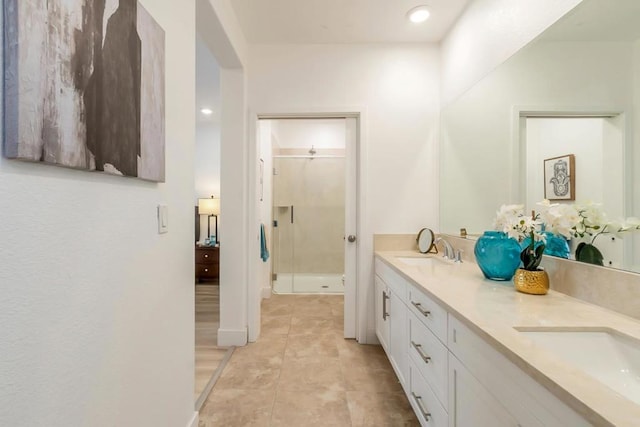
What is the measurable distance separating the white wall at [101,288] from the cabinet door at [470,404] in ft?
3.73

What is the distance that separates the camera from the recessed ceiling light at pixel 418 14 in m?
2.08

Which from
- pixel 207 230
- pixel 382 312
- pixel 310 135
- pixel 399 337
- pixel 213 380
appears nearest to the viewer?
pixel 399 337

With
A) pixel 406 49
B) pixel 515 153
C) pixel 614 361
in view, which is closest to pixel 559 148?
pixel 515 153

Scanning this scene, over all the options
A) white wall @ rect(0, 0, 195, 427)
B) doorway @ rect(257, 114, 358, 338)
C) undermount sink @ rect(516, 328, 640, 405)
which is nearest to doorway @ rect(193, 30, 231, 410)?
white wall @ rect(0, 0, 195, 427)

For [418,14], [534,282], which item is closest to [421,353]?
[534,282]

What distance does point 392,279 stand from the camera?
1.98 meters

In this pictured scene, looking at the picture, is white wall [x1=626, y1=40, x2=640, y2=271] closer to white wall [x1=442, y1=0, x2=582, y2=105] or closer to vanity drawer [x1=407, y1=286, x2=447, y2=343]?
white wall [x1=442, y1=0, x2=582, y2=105]

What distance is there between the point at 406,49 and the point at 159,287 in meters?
2.63

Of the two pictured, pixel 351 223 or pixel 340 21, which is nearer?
pixel 340 21

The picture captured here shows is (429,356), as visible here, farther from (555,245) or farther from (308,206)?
(308,206)

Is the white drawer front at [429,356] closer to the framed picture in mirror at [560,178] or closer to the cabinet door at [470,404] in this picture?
the cabinet door at [470,404]

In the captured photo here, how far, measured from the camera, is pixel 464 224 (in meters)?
2.16

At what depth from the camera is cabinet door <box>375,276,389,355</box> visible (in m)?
2.12

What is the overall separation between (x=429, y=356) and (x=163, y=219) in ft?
4.30
